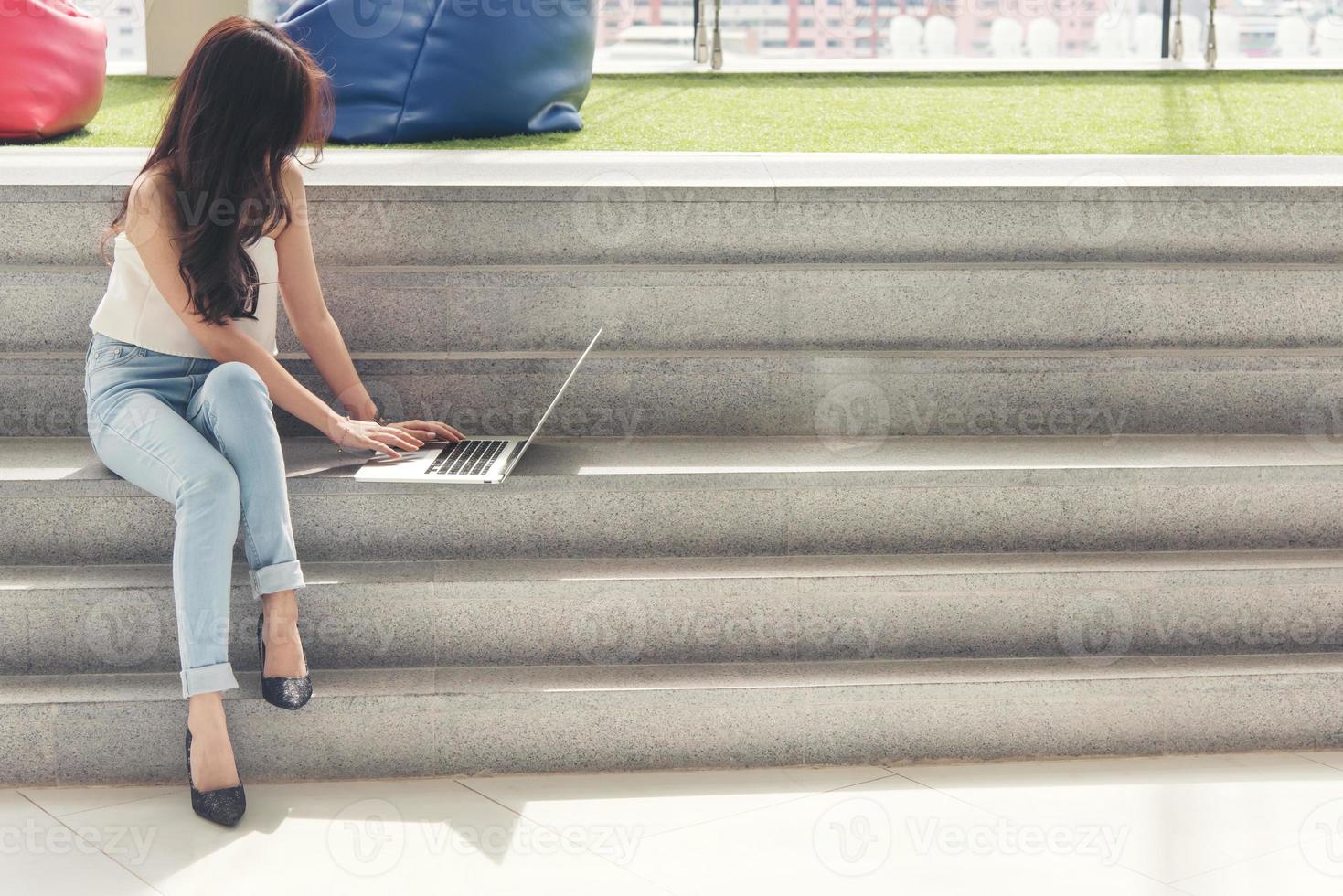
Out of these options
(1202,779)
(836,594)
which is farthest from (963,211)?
(1202,779)

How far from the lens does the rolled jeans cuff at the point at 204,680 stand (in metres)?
1.96

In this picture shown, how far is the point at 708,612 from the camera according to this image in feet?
7.41

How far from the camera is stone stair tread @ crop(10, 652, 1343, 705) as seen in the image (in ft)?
6.96

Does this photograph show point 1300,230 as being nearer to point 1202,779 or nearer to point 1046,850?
point 1202,779

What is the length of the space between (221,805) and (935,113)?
346 centimetres

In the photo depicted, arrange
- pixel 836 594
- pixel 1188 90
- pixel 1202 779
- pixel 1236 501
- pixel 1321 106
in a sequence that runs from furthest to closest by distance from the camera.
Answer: pixel 1188 90 < pixel 1321 106 < pixel 1236 501 < pixel 836 594 < pixel 1202 779

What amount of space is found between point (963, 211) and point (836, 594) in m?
1.04

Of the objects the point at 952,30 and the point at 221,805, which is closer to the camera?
the point at 221,805

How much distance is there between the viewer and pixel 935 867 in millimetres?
1838
